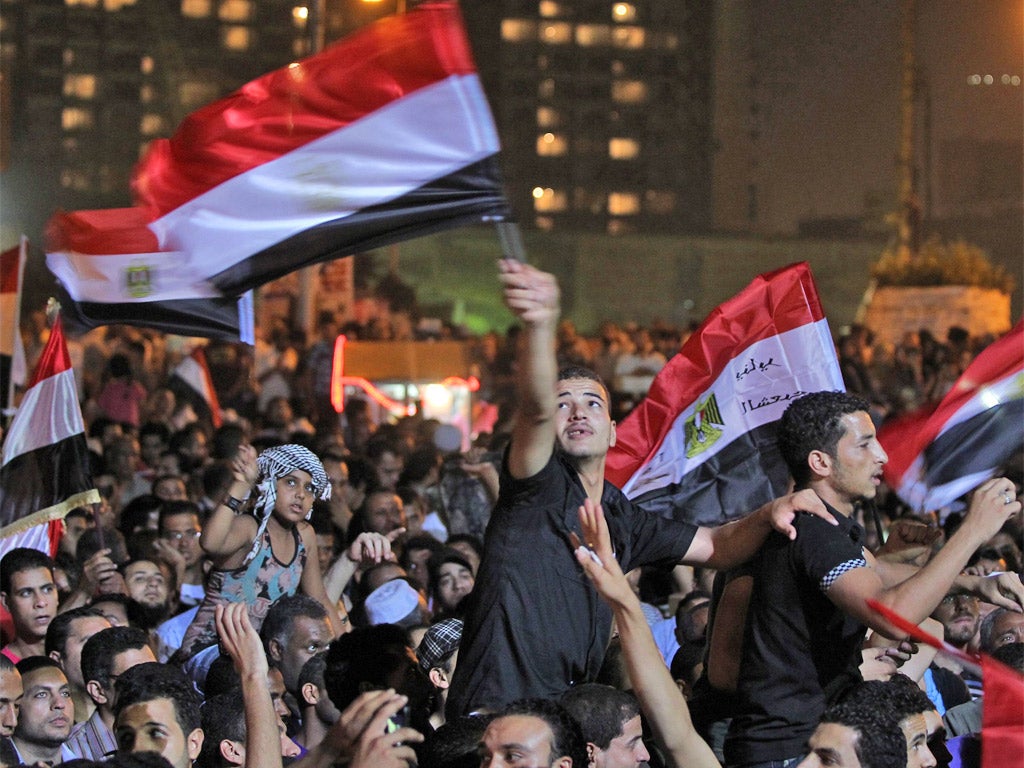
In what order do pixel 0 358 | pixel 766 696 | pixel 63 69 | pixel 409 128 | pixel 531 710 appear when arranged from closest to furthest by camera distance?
1. pixel 531 710
2. pixel 766 696
3. pixel 409 128
4. pixel 0 358
5. pixel 63 69

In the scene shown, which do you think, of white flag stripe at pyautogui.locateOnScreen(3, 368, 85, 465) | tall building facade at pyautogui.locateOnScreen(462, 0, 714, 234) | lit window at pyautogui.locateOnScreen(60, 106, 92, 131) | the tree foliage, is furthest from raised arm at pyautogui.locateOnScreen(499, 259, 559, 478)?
tall building facade at pyautogui.locateOnScreen(462, 0, 714, 234)

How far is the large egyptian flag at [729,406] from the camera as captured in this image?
24.4ft

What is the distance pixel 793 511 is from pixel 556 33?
85.8 m

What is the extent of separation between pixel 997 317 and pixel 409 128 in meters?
23.1

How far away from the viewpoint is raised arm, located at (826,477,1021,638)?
4.35 meters

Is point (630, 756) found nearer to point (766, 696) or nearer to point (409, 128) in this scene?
point (766, 696)

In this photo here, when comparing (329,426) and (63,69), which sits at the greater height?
(63,69)

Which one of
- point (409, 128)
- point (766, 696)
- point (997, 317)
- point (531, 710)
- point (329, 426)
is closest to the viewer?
point (531, 710)

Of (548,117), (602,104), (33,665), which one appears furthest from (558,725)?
(602,104)

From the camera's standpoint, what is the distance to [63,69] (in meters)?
75.8

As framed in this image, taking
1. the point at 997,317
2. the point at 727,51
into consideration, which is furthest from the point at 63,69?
the point at 997,317

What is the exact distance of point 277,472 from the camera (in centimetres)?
712

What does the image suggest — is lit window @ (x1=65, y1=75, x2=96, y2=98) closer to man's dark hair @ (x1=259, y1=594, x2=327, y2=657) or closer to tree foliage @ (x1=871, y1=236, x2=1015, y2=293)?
tree foliage @ (x1=871, y1=236, x2=1015, y2=293)

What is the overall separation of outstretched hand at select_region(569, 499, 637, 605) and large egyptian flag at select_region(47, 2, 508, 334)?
107 centimetres
